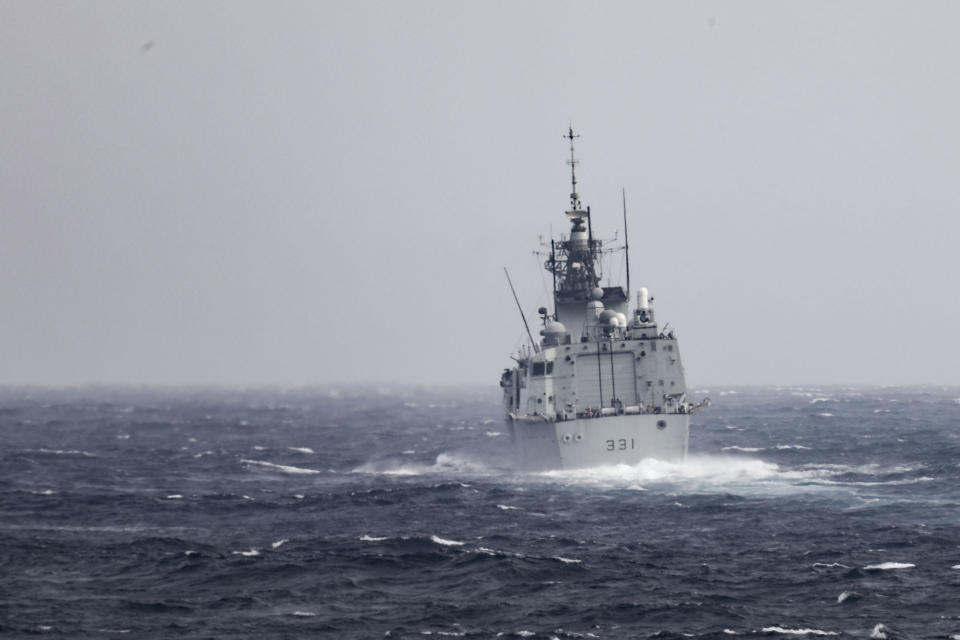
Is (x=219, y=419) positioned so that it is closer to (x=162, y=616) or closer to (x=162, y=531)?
(x=162, y=531)

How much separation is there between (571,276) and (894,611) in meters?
44.8

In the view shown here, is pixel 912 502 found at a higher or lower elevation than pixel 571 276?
lower

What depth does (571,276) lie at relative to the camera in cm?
7475

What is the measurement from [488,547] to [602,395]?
2374 cm

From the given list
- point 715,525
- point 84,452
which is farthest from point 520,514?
point 84,452

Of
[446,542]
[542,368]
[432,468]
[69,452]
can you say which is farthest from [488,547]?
[69,452]

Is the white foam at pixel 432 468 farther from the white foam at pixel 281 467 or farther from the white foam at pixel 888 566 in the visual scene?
the white foam at pixel 888 566

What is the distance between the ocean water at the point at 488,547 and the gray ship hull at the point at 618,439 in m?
0.66

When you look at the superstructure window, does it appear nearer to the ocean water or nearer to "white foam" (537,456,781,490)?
"white foam" (537,456,781,490)

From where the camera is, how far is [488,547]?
42.5 m

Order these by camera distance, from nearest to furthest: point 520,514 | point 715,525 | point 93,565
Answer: point 93,565 < point 715,525 < point 520,514

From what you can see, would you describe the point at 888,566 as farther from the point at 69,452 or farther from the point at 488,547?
the point at 69,452

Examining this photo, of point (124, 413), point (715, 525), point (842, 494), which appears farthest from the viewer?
point (124, 413)

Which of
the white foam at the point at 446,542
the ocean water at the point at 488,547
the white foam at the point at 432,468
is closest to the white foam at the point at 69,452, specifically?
the ocean water at the point at 488,547
